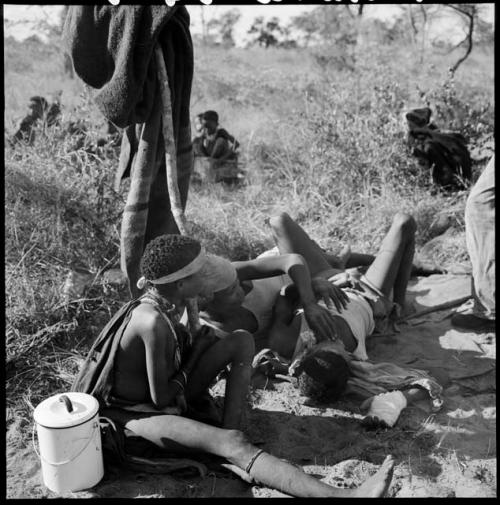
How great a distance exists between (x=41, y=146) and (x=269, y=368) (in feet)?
8.56

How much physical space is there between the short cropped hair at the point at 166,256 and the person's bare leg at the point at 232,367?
0.40m

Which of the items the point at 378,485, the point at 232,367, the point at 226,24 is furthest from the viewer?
the point at 226,24

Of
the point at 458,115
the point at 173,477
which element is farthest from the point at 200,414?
the point at 458,115

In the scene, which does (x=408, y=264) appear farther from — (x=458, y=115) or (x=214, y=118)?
(x=214, y=118)

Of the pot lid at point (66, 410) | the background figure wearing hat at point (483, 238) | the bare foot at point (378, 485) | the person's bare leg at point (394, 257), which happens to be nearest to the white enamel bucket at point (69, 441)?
the pot lid at point (66, 410)

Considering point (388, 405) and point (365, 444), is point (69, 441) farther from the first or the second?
point (388, 405)

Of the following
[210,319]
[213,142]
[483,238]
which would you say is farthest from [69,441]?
[213,142]

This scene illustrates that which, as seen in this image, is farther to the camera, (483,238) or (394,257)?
(394,257)

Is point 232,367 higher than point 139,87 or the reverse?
the reverse

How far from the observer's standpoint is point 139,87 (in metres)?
2.78

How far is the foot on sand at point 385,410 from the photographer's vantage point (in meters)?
2.67

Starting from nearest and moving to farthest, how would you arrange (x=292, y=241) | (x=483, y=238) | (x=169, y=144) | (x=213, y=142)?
(x=169, y=144) < (x=483, y=238) < (x=292, y=241) < (x=213, y=142)

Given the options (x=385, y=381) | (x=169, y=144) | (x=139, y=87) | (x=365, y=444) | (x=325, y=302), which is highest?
(x=139, y=87)

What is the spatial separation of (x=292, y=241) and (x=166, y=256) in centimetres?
126
